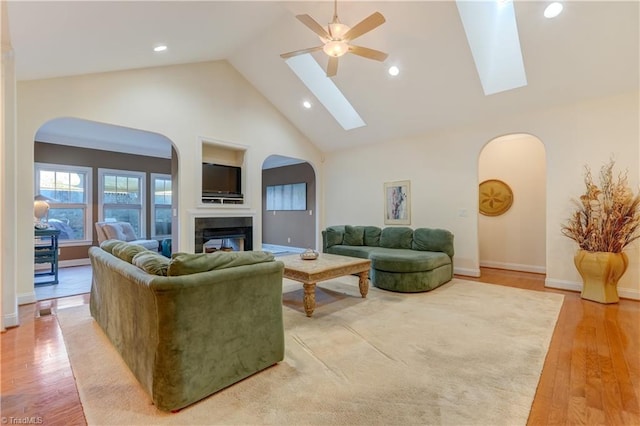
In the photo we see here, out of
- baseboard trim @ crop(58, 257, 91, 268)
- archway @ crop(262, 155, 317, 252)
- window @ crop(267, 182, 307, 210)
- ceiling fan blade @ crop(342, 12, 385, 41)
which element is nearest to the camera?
ceiling fan blade @ crop(342, 12, 385, 41)

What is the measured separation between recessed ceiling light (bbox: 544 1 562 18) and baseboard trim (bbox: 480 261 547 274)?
4.21 meters

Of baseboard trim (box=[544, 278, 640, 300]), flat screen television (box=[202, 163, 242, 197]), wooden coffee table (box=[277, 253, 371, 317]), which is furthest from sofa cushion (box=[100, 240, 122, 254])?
baseboard trim (box=[544, 278, 640, 300])

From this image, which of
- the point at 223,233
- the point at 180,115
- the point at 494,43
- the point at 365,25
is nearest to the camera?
the point at 365,25

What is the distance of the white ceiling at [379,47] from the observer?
3043 millimetres

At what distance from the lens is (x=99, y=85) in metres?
4.27

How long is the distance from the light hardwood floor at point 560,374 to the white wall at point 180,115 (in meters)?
1.44

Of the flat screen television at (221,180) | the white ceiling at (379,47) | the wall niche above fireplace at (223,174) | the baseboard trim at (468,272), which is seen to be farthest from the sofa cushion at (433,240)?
the flat screen television at (221,180)

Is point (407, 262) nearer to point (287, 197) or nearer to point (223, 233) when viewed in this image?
point (223, 233)

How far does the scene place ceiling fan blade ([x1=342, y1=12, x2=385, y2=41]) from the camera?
282 centimetres

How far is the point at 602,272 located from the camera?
3719 millimetres

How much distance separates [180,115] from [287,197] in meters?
4.60

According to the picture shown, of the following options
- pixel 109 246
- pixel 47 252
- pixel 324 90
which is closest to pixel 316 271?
pixel 109 246

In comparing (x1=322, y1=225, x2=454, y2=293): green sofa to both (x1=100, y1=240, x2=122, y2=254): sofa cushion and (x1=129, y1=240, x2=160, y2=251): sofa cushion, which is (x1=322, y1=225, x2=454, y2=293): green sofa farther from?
(x1=129, y1=240, x2=160, y2=251): sofa cushion

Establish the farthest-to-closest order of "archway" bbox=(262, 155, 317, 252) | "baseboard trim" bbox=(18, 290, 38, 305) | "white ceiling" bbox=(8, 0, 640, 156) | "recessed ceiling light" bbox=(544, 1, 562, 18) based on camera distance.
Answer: "archway" bbox=(262, 155, 317, 252) < "baseboard trim" bbox=(18, 290, 38, 305) < "recessed ceiling light" bbox=(544, 1, 562, 18) < "white ceiling" bbox=(8, 0, 640, 156)
